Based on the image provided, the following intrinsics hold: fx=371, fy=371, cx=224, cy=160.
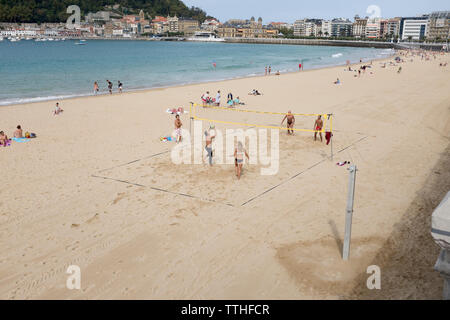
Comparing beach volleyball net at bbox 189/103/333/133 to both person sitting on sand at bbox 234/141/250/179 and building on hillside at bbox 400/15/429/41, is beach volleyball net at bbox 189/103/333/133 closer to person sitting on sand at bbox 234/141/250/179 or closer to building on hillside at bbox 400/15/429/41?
person sitting on sand at bbox 234/141/250/179

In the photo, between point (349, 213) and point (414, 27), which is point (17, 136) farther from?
point (414, 27)

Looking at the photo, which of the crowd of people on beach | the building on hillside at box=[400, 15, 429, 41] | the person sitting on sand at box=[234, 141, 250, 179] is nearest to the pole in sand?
the person sitting on sand at box=[234, 141, 250, 179]

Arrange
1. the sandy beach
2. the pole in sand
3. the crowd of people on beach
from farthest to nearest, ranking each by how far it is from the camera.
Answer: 1. the crowd of people on beach
2. the sandy beach
3. the pole in sand

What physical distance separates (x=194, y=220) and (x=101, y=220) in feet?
6.51

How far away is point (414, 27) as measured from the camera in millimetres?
180375

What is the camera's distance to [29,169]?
11.2 m

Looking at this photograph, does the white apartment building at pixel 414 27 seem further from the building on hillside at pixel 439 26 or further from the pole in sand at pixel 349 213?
the pole in sand at pixel 349 213

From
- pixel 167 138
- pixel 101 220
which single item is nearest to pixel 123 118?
pixel 167 138

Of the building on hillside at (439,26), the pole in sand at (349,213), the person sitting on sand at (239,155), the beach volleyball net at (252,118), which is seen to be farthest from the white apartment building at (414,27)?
the pole in sand at (349,213)

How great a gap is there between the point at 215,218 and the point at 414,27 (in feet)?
677

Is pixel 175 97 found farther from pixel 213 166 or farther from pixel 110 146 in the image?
pixel 213 166

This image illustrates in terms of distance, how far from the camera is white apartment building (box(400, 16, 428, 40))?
17750 centimetres

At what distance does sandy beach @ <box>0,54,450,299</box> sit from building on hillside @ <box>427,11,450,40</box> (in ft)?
591

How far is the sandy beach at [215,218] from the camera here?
19.0 feet
